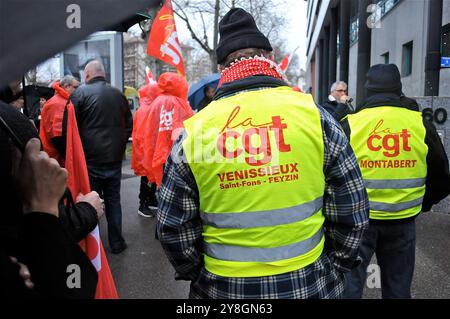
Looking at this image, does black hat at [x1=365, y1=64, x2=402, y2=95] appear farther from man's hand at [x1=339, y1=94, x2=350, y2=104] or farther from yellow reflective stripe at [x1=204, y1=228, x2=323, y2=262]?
man's hand at [x1=339, y1=94, x2=350, y2=104]

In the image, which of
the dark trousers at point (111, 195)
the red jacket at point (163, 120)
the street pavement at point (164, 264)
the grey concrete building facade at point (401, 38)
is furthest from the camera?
the grey concrete building facade at point (401, 38)

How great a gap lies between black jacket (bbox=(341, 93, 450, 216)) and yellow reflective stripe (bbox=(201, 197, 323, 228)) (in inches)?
53.2

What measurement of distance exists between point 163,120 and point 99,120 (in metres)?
1.03

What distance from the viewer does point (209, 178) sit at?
5.69 feet

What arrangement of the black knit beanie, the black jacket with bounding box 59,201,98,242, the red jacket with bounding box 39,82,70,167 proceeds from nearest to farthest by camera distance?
the black knit beanie, the black jacket with bounding box 59,201,98,242, the red jacket with bounding box 39,82,70,167

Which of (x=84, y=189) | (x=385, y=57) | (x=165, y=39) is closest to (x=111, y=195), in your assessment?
(x=84, y=189)

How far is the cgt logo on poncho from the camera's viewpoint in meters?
1.72

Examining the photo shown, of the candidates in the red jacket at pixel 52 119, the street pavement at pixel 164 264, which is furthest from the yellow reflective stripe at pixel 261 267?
the red jacket at pixel 52 119

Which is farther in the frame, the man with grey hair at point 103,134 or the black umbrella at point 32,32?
the man with grey hair at point 103,134

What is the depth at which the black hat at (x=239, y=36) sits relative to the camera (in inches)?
75.6

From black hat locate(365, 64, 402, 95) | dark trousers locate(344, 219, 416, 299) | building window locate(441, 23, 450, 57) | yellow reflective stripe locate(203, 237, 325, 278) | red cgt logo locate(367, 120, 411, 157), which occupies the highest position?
building window locate(441, 23, 450, 57)

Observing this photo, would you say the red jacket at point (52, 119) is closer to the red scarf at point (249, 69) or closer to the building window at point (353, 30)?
the red scarf at point (249, 69)

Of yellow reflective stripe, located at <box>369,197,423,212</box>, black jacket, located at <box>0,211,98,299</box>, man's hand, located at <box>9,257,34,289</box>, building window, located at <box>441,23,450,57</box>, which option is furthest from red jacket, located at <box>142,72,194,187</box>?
man's hand, located at <box>9,257,34,289</box>

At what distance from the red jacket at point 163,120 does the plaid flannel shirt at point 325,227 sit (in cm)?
368
